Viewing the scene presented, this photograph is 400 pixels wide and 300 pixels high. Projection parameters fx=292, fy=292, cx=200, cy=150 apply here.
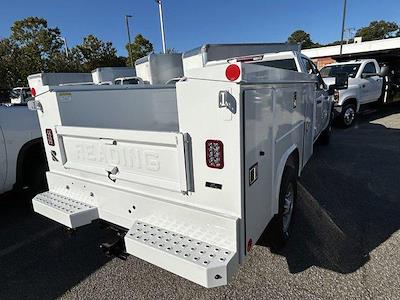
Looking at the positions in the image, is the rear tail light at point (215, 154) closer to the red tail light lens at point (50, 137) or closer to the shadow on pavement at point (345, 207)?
the shadow on pavement at point (345, 207)

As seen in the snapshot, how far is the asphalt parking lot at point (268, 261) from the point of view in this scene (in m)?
2.43

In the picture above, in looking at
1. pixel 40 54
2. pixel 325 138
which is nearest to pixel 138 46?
pixel 40 54

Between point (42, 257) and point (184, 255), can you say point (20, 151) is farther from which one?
point (184, 255)

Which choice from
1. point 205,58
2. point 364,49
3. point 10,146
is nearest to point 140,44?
point 364,49

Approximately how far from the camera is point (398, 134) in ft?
26.8

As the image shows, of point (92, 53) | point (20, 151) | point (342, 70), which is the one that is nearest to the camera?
point (20, 151)

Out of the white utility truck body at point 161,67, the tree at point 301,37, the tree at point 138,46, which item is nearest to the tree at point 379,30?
the tree at point 301,37

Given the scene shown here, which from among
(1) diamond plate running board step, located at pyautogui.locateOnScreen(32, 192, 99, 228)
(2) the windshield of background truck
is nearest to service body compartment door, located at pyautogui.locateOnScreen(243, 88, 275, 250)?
(1) diamond plate running board step, located at pyautogui.locateOnScreen(32, 192, 99, 228)

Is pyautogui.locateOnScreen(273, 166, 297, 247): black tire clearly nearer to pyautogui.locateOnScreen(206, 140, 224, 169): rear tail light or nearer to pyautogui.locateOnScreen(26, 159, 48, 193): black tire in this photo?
pyautogui.locateOnScreen(206, 140, 224, 169): rear tail light

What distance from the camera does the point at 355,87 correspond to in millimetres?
9297

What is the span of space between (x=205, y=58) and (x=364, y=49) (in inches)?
974

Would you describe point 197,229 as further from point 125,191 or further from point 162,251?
point 125,191

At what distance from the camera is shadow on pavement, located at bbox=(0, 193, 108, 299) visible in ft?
8.54

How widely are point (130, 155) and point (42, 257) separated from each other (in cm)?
166
